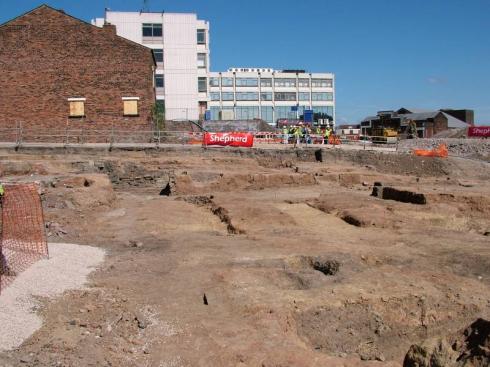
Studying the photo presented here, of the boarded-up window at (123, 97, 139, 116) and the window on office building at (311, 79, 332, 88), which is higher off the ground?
the window on office building at (311, 79, 332, 88)

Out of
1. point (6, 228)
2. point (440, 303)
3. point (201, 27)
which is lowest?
point (440, 303)

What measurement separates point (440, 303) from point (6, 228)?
7.80 m

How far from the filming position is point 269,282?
8.16m

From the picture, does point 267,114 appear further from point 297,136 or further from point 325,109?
point 297,136

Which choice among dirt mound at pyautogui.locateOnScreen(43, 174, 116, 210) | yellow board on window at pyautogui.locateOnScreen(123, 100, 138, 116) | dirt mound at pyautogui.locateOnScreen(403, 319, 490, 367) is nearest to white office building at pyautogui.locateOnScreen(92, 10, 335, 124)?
yellow board on window at pyautogui.locateOnScreen(123, 100, 138, 116)

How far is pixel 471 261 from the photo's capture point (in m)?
9.39

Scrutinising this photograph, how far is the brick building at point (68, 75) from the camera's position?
32.4 metres

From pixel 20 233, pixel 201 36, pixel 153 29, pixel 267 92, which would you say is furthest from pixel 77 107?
pixel 267 92

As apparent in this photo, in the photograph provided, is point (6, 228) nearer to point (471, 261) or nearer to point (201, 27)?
point (471, 261)

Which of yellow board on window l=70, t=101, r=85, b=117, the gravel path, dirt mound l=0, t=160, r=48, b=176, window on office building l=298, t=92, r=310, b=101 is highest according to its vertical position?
window on office building l=298, t=92, r=310, b=101

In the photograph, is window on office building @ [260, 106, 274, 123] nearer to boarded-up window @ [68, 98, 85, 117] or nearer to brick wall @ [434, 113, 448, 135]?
brick wall @ [434, 113, 448, 135]

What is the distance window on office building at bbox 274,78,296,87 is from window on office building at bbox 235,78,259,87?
3.50 meters

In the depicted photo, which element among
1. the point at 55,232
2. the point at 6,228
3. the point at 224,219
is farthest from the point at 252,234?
the point at 6,228

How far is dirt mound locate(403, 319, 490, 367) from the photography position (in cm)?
441
